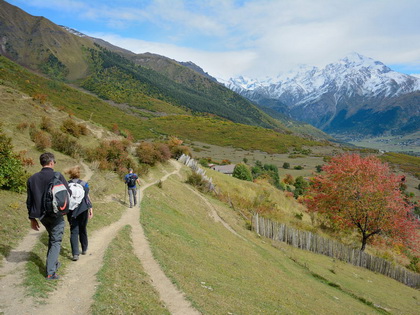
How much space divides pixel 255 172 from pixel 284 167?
30.0m

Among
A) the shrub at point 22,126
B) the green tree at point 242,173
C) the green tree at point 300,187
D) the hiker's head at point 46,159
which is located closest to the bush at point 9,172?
the hiker's head at point 46,159

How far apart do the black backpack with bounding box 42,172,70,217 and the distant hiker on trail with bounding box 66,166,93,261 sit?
0.90 meters

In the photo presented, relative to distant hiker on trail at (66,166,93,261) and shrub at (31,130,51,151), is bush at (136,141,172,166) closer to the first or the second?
shrub at (31,130,51,151)

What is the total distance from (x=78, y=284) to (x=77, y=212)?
1.76 m

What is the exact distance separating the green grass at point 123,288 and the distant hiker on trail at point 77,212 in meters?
0.90

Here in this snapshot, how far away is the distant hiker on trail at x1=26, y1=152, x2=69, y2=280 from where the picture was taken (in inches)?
233

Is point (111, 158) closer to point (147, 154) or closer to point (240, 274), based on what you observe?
point (147, 154)

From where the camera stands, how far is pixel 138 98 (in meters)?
192

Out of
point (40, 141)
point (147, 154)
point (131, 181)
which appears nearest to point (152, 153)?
point (147, 154)

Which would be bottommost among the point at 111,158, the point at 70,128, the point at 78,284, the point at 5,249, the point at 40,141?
the point at 78,284

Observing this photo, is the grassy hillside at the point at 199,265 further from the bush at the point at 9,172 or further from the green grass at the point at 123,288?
the bush at the point at 9,172

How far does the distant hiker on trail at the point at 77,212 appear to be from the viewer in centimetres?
699

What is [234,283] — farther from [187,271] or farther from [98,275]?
[98,275]

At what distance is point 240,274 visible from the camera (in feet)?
35.6
